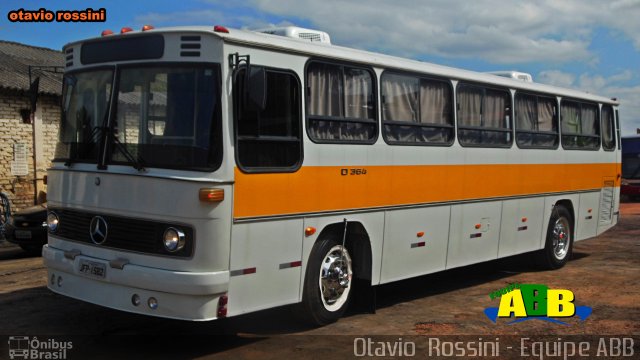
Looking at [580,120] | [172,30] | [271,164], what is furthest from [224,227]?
[580,120]

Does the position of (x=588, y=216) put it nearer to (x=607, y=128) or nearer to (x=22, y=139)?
(x=607, y=128)

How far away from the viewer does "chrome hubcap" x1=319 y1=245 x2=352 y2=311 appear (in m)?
7.41

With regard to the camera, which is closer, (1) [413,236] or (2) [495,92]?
(1) [413,236]

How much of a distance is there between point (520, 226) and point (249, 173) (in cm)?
594

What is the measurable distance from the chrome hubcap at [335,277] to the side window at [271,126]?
120cm

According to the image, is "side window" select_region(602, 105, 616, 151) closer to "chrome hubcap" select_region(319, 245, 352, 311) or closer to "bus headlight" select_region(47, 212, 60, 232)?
"chrome hubcap" select_region(319, 245, 352, 311)

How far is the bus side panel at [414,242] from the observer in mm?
8203

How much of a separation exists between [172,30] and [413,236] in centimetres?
399

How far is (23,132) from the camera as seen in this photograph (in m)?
19.5

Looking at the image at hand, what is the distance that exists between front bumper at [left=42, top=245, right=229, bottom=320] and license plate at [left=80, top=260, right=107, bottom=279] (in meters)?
0.02

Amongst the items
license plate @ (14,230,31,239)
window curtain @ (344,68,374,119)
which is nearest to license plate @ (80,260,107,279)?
window curtain @ (344,68,374,119)

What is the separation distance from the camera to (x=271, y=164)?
6.63m

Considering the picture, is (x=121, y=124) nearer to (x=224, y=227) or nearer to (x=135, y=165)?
(x=135, y=165)

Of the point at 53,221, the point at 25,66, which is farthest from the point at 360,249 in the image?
the point at 25,66
